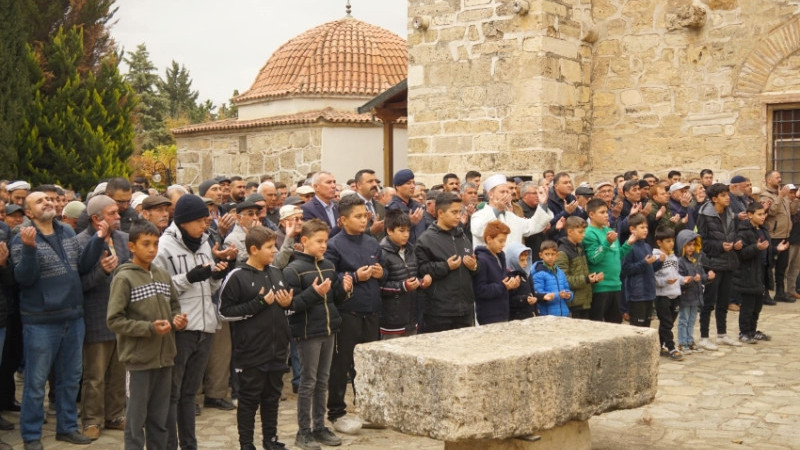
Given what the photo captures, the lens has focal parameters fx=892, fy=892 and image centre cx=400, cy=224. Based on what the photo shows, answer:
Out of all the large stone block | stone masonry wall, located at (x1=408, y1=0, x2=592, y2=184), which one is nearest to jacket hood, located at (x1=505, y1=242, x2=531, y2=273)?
the large stone block

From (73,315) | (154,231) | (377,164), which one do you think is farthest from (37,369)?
(377,164)

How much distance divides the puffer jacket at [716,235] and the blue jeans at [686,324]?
2.46 feet

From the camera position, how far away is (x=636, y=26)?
13891 millimetres

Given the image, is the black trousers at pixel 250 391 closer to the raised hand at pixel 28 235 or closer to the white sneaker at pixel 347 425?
the white sneaker at pixel 347 425

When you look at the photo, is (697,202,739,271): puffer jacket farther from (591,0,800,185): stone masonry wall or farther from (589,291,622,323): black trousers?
(591,0,800,185): stone masonry wall

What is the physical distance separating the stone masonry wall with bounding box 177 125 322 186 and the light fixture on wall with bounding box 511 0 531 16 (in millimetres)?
9496

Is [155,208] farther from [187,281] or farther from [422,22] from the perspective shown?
[422,22]

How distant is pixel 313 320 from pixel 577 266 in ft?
10.1

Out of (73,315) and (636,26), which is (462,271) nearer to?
(73,315)

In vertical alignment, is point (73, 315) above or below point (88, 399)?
above

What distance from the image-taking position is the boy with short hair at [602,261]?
8.62 metres

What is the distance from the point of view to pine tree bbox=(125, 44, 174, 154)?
4734 centimetres

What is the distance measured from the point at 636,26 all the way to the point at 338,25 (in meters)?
14.2

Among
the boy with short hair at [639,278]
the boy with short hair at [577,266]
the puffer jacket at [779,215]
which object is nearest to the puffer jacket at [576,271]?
the boy with short hair at [577,266]
